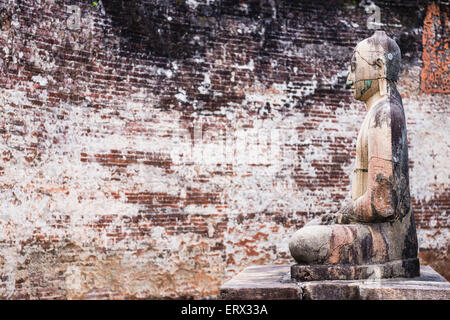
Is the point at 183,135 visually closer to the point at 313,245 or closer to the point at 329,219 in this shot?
the point at 329,219

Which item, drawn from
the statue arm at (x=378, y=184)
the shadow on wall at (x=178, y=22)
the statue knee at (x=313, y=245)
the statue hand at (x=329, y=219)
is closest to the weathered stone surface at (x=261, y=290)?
the statue knee at (x=313, y=245)

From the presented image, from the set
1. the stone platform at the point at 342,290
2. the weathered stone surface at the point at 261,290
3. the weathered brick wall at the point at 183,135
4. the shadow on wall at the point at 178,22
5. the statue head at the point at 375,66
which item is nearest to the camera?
the stone platform at the point at 342,290

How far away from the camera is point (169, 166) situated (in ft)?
22.7

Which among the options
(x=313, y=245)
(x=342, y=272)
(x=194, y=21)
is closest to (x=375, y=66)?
(x=313, y=245)

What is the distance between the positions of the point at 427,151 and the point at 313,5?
2649 mm

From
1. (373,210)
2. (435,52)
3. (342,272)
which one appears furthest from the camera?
(435,52)

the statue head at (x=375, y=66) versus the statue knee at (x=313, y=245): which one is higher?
the statue head at (x=375, y=66)

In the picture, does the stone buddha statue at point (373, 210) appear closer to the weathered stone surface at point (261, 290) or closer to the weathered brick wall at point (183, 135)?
the weathered stone surface at point (261, 290)

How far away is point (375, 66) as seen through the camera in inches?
178

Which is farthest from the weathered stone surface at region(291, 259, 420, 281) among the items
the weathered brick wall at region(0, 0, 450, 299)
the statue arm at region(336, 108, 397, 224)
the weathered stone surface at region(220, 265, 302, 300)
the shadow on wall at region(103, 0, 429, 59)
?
the shadow on wall at region(103, 0, 429, 59)

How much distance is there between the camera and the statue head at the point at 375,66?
14.8 ft

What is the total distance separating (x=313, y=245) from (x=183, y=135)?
3.38m

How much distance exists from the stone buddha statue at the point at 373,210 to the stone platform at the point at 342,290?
0.44 feet

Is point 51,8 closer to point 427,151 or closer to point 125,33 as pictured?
point 125,33
